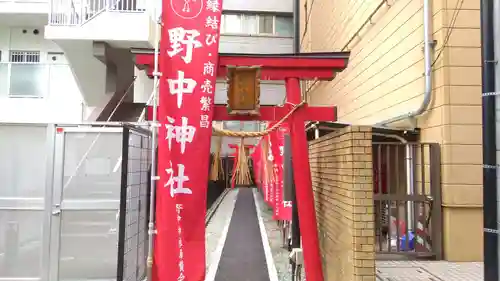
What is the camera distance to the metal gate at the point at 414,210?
18.9ft

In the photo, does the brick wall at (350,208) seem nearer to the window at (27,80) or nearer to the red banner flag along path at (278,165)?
the red banner flag along path at (278,165)

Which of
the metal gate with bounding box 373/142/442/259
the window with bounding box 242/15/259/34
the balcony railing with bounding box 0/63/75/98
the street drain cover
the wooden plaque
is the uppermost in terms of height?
the window with bounding box 242/15/259/34

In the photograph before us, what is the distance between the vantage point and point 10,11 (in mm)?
13602

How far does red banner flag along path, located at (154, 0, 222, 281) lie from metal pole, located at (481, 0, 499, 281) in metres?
2.23

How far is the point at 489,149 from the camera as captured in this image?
107 inches

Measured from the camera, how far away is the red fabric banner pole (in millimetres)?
4180

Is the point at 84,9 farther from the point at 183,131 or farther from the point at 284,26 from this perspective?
the point at 284,26

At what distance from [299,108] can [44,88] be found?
41.1 ft

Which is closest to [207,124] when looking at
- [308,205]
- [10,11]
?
[308,205]

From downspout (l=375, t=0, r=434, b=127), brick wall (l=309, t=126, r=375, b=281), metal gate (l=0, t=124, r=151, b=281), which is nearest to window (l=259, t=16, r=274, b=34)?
downspout (l=375, t=0, r=434, b=127)

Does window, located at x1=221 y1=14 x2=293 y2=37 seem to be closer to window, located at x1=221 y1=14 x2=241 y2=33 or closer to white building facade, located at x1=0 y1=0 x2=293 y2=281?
window, located at x1=221 y1=14 x2=241 y2=33

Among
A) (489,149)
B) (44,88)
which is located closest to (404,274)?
(489,149)

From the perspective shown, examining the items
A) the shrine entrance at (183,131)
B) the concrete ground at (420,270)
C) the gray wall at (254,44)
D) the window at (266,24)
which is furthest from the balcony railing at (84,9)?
the window at (266,24)

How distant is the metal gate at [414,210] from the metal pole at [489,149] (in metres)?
3.16
